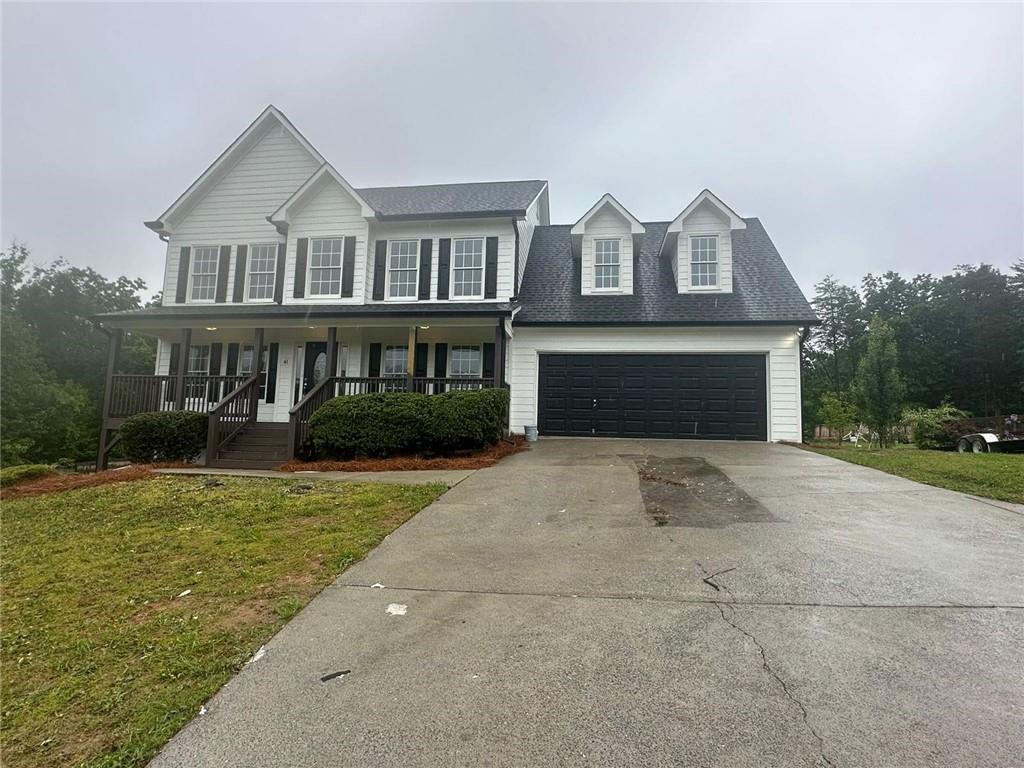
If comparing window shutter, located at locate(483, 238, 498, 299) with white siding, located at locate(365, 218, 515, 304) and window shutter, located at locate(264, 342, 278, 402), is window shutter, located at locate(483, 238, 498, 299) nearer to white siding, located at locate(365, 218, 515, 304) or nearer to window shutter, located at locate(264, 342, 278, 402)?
white siding, located at locate(365, 218, 515, 304)

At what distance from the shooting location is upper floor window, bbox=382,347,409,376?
14312 mm

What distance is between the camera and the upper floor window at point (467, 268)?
45.9 ft

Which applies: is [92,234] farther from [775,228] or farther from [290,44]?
[775,228]

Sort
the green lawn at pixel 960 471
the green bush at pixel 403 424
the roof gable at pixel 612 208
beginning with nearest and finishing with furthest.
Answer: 1. the green lawn at pixel 960 471
2. the green bush at pixel 403 424
3. the roof gable at pixel 612 208

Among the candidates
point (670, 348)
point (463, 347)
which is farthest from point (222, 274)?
point (670, 348)

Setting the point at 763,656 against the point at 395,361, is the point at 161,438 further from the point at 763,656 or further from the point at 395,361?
the point at 763,656

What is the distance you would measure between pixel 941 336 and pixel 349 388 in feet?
146

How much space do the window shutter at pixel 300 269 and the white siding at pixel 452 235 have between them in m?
2.00

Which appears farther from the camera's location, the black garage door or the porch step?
the black garage door

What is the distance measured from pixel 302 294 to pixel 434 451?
7.22 metres

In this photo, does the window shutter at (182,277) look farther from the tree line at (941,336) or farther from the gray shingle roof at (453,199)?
the tree line at (941,336)

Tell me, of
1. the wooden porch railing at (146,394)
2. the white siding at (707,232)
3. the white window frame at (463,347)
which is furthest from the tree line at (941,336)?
the wooden porch railing at (146,394)

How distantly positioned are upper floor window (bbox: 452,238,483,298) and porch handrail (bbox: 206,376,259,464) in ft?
20.1

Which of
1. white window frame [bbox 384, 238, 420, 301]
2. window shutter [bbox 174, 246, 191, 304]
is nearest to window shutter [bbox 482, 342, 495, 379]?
white window frame [bbox 384, 238, 420, 301]
